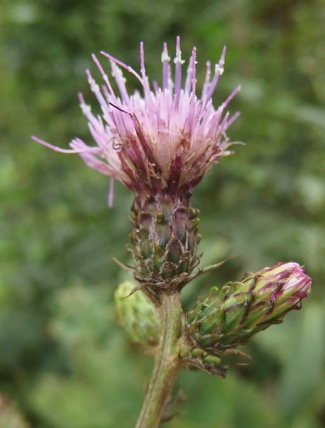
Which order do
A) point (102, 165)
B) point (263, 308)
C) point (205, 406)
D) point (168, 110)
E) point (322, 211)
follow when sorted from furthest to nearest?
1. point (322, 211)
2. point (205, 406)
3. point (102, 165)
4. point (168, 110)
5. point (263, 308)

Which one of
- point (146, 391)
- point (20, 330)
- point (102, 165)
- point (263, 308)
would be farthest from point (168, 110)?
point (20, 330)

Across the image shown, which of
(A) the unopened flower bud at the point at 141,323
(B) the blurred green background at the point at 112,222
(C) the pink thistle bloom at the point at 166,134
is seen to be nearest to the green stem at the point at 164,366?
(A) the unopened flower bud at the point at 141,323

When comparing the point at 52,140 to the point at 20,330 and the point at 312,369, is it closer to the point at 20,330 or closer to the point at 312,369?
the point at 20,330

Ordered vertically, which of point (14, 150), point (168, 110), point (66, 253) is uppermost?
point (168, 110)

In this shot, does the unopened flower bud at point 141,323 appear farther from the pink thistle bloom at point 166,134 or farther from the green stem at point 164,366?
the pink thistle bloom at point 166,134

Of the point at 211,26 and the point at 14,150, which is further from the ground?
the point at 211,26

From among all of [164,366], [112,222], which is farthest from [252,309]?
[112,222]

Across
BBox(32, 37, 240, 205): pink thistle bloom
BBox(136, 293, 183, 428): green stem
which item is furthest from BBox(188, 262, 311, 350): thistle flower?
BBox(32, 37, 240, 205): pink thistle bloom
